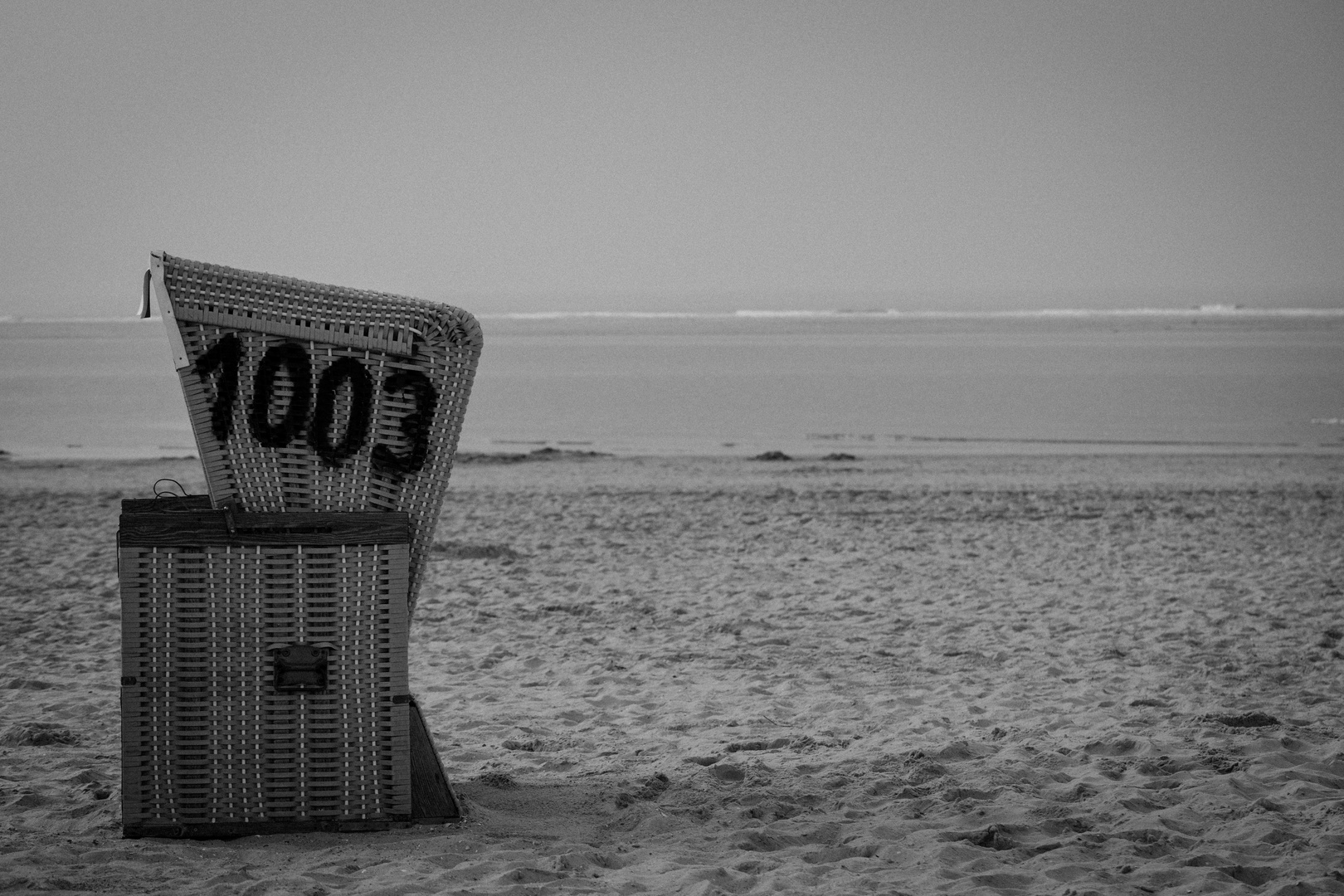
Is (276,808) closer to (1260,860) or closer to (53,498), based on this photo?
(1260,860)

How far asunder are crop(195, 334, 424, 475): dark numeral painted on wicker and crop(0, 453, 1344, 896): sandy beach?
1.27 meters

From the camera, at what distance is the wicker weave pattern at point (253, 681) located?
3.88 meters

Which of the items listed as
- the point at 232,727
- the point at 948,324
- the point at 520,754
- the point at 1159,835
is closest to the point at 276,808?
the point at 232,727

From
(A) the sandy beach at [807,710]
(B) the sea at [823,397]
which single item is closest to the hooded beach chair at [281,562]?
(A) the sandy beach at [807,710]

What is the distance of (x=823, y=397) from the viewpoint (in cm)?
2800

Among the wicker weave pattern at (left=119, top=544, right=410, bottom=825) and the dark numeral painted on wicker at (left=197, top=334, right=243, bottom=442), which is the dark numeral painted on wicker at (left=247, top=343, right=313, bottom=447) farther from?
the wicker weave pattern at (left=119, top=544, right=410, bottom=825)

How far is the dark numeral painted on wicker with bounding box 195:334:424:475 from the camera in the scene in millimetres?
3928

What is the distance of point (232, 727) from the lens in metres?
3.94

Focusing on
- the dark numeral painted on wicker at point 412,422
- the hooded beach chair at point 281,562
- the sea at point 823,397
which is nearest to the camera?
the hooded beach chair at point 281,562

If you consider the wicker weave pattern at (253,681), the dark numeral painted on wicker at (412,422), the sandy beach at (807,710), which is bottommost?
the sandy beach at (807,710)

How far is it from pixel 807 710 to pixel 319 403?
2878 mm

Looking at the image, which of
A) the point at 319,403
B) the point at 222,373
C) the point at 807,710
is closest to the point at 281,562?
the point at 319,403

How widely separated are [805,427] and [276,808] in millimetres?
18799

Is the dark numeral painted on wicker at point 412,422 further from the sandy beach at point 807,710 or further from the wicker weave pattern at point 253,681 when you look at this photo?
the sandy beach at point 807,710
